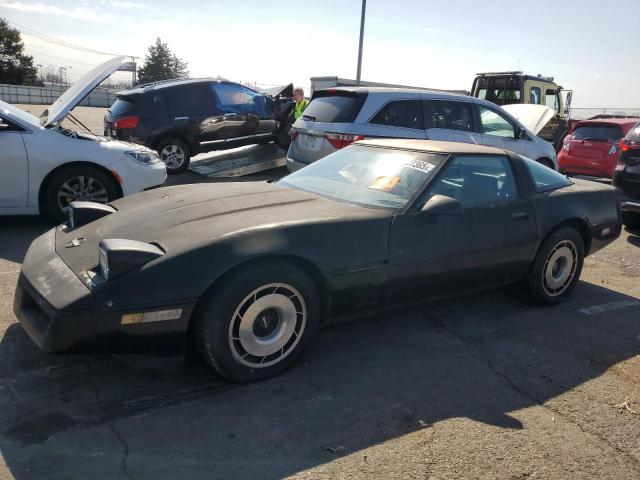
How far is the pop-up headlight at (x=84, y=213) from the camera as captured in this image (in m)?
3.64

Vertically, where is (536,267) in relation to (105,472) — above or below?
above

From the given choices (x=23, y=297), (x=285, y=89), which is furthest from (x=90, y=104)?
(x=23, y=297)

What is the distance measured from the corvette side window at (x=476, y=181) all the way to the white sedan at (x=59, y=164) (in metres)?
3.80

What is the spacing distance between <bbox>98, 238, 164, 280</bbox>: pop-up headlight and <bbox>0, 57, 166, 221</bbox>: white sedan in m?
3.19

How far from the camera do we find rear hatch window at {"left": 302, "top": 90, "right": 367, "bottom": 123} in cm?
723

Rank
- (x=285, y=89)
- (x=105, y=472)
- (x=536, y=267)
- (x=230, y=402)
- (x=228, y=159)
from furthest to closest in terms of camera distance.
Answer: (x=285, y=89), (x=228, y=159), (x=536, y=267), (x=230, y=402), (x=105, y=472)

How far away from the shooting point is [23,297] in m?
3.01

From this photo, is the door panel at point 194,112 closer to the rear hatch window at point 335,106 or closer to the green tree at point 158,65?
the rear hatch window at point 335,106

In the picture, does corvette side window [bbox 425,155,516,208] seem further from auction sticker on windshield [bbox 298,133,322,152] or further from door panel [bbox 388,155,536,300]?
auction sticker on windshield [bbox 298,133,322,152]

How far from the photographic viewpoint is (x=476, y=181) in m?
4.11

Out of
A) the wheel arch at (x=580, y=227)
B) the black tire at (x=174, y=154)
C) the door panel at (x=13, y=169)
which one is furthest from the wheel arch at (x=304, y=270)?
the black tire at (x=174, y=154)

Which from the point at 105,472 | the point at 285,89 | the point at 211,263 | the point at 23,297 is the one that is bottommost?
the point at 105,472

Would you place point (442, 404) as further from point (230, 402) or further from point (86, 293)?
point (86, 293)

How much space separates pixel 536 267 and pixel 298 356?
2.22 meters
